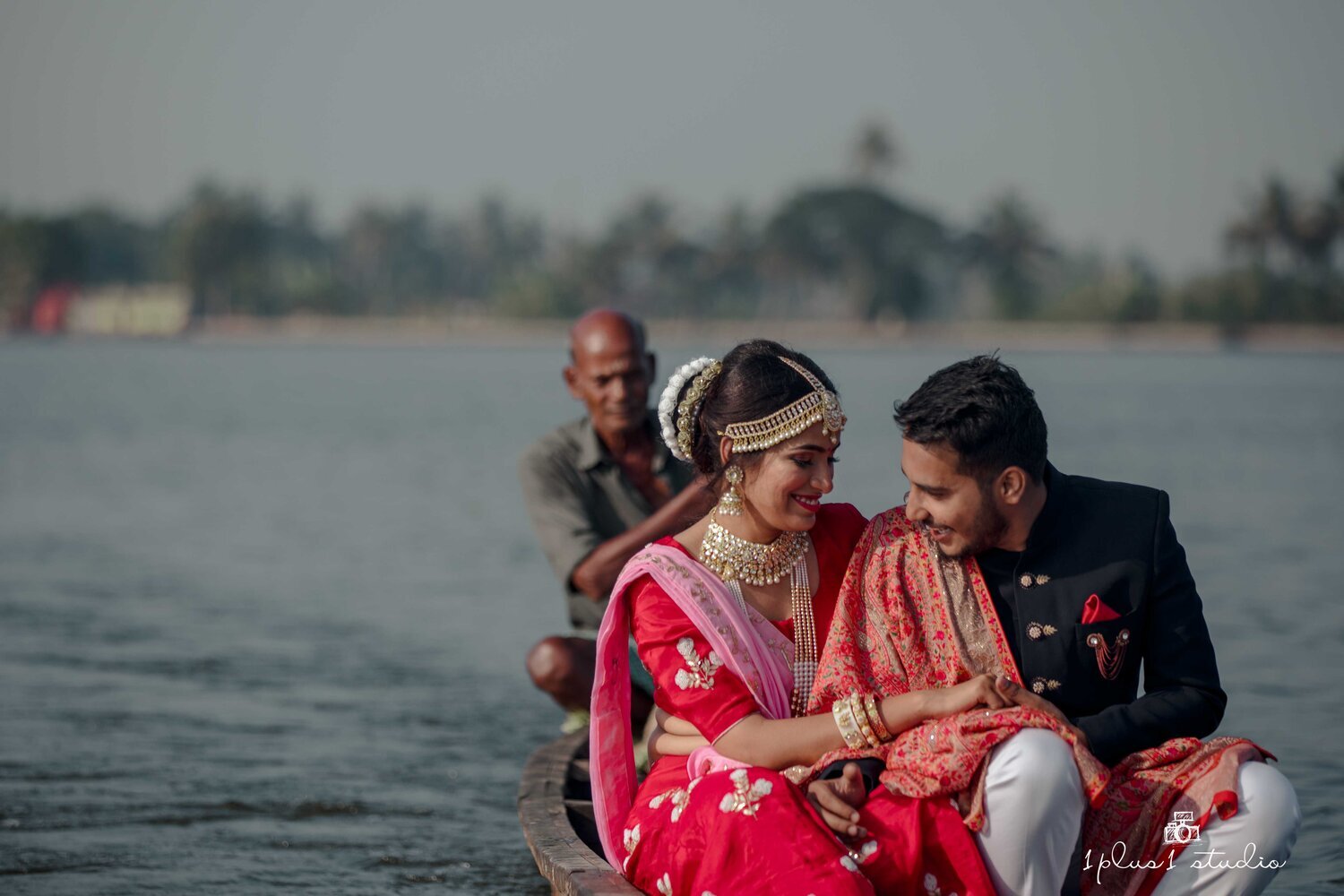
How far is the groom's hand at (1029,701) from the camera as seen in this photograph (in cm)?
314

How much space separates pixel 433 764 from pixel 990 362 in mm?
4662

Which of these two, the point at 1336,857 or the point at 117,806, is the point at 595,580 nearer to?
the point at 117,806

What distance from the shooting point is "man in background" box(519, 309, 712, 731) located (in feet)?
19.1

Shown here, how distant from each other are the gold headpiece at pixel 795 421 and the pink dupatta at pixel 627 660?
279mm

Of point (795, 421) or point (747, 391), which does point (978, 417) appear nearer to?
point (795, 421)

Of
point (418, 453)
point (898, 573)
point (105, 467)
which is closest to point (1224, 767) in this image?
point (898, 573)

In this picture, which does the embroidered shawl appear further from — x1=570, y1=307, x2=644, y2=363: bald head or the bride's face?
x1=570, y1=307, x2=644, y2=363: bald head

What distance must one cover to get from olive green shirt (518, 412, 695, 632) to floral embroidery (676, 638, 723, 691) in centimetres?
242

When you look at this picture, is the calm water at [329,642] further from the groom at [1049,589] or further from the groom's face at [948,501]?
the groom's face at [948,501]

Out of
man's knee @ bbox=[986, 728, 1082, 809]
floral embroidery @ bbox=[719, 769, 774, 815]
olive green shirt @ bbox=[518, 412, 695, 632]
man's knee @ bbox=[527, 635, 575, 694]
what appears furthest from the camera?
man's knee @ bbox=[527, 635, 575, 694]

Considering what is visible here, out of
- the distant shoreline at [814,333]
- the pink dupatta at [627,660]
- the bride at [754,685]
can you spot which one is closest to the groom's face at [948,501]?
the bride at [754,685]

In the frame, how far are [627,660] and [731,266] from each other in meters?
97.2

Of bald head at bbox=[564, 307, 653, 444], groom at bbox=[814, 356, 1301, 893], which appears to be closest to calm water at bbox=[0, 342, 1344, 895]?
bald head at bbox=[564, 307, 653, 444]

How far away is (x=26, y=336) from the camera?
4370 inches
